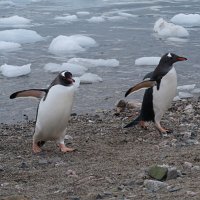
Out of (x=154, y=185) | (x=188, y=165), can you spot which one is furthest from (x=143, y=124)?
(x=154, y=185)

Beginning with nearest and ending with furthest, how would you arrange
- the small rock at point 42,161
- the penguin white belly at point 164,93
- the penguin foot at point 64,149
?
the small rock at point 42,161, the penguin foot at point 64,149, the penguin white belly at point 164,93

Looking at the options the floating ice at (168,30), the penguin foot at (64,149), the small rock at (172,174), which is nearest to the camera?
the small rock at (172,174)

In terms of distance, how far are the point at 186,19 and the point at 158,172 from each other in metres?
9.61

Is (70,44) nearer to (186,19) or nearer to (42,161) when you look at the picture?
(186,19)

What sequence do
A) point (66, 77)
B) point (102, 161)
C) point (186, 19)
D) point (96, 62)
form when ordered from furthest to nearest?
point (186, 19) → point (96, 62) → point (66, 77) → point (102, 161)

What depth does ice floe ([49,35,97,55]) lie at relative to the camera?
9.88 meters

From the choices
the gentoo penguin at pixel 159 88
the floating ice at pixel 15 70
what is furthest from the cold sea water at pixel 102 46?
the gentoo penguin at pixel 159 88

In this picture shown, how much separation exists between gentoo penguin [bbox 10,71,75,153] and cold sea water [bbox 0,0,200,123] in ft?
5.61

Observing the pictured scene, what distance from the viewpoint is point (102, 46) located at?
405 inches

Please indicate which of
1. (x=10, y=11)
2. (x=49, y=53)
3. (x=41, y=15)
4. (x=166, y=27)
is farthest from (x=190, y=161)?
(x=10, y=11)

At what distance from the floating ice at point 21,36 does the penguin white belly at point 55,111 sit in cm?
617

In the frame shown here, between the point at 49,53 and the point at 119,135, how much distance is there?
4.91 meters

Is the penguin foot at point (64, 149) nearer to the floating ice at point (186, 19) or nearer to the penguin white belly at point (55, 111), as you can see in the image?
the penguin white belly at point (55, 111)

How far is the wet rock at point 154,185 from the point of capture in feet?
10.00
